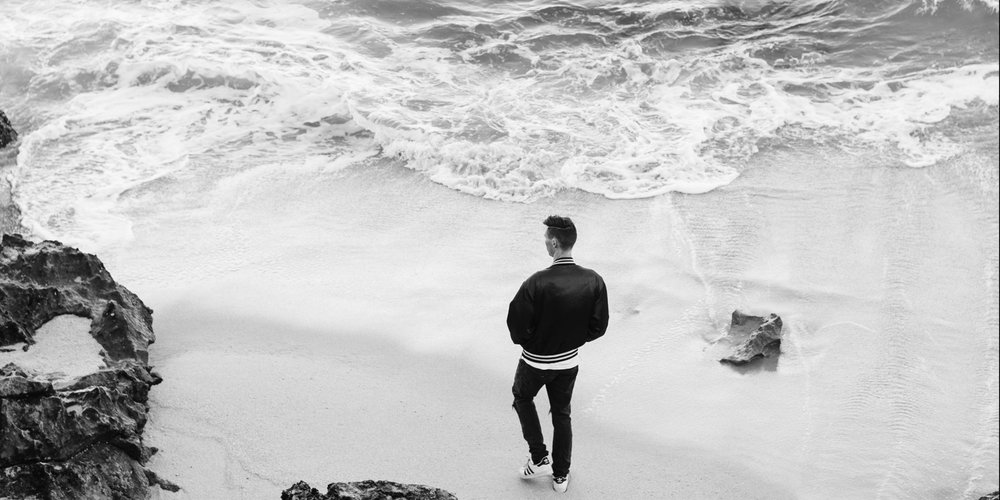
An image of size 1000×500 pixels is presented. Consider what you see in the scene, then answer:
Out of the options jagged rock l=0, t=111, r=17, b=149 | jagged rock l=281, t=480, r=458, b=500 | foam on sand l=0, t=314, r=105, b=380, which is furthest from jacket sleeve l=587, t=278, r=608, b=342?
jagged rock l=0, t=111, r=17, b=149

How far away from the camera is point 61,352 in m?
5.19

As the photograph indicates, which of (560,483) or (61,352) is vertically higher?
(61,352)

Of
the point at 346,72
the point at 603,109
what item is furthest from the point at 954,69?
the point at 346,72

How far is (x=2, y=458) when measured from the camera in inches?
162

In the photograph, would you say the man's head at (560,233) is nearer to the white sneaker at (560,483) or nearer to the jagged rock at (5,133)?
the white sneaker at (560,483)

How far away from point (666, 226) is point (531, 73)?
440 cm

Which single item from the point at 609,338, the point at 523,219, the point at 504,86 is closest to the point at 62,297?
the point at 609,338

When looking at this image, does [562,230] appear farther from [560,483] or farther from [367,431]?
[367,431]

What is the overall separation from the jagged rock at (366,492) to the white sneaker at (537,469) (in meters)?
0.81

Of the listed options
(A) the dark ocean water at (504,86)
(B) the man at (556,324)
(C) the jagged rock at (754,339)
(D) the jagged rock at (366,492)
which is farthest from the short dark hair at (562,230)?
(A) the dark ocean water at (504,86)

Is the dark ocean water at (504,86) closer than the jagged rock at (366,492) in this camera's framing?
No

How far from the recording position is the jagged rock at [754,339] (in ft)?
19.7

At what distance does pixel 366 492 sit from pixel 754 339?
3.07m

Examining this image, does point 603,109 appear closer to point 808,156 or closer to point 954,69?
point 808,156
